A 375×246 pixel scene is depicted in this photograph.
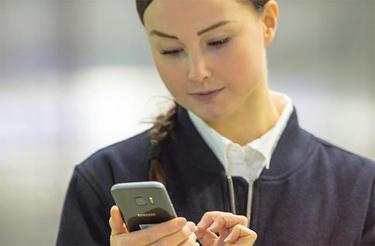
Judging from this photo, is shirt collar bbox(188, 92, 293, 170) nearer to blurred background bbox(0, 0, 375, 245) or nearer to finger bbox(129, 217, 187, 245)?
finger bbox(129, 217, 187, 245)

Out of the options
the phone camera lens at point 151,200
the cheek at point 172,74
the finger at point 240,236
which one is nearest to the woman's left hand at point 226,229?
the finger at point 240,236

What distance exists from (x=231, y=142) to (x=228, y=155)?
0.02m

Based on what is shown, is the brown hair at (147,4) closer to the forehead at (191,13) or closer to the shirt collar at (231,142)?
the forehead at (191,13)

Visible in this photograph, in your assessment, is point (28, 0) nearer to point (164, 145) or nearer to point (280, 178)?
point (164, 145)

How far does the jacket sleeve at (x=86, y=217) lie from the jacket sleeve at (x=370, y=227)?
385mm

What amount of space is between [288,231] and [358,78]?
105 cm

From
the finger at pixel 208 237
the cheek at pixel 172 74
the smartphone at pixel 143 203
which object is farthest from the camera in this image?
the cheek at pixel 172 74

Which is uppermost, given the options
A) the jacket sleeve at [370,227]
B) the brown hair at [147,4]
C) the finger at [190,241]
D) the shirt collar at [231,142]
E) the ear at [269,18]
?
the brown hair at [147,4]

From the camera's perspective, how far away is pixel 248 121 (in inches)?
41.6

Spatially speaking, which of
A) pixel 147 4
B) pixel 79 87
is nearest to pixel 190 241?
pixel 147 4

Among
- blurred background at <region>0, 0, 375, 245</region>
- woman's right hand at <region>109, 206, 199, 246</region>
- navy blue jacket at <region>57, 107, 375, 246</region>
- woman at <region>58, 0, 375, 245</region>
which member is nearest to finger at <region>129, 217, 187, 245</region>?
woman's right hand at <region>109, 206, 199, 246</region>

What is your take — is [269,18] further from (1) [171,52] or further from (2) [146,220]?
(2) [146,220]

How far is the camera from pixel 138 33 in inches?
72.0

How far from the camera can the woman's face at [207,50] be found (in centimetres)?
91
